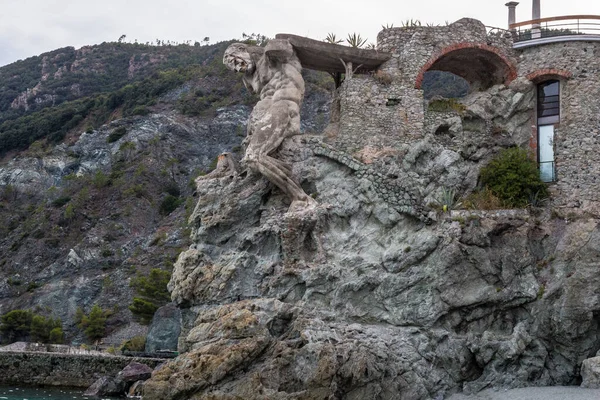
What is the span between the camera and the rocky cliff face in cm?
2008

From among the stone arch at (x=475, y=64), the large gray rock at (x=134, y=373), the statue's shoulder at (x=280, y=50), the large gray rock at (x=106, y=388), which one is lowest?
the large gray rock at (x=106, y=388)

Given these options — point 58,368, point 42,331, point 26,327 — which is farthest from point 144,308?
point 58,368

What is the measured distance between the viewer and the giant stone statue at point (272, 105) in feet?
76.9

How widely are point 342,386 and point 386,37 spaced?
12145mm

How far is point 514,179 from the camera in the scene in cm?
2392

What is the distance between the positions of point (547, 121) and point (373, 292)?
8.79 meters

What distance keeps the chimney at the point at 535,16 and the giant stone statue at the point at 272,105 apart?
807 centimetres

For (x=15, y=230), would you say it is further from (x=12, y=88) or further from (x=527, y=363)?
(x=527, y=363)

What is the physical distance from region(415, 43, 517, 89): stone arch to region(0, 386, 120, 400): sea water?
15.5 metres

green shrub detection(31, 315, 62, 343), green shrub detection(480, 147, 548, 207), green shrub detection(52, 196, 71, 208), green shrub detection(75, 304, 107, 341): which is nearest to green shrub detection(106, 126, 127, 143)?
green shrub detection(52, 196, 71, 208)

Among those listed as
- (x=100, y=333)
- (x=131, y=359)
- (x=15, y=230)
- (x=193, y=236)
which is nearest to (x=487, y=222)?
(x=193, y=236)

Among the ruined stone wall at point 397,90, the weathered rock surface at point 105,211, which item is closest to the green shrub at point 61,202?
the weathered rock surface at point 105,211

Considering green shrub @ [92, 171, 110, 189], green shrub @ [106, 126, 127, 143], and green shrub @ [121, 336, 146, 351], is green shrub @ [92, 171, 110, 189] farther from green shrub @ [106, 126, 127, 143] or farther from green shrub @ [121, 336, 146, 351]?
green shrub @ [121, 336, 146, 351]

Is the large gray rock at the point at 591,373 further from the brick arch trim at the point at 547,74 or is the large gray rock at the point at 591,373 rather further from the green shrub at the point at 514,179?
the brick arch trim at the point at 547,74
